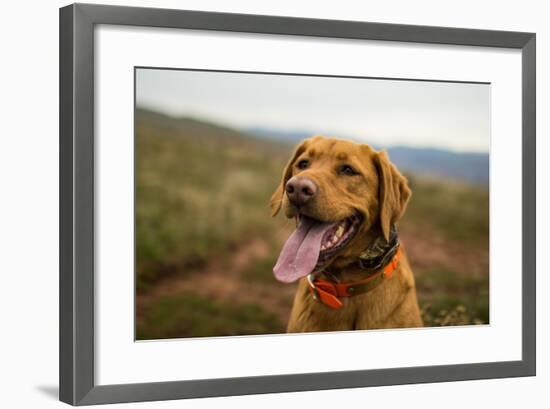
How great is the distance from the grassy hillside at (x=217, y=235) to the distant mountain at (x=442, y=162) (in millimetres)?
94

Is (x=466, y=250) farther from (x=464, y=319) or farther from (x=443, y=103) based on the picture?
(x=443, y=103)

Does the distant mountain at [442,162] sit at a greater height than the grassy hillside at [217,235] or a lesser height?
greater

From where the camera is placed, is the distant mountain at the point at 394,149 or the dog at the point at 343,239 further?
the distant mountain at the point at 394,149

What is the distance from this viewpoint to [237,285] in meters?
5.80

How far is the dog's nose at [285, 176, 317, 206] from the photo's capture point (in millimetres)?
5418

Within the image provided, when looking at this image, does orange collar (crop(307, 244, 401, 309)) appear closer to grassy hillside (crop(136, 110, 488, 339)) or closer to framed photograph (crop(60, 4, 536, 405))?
framed photograph (crop(60, 4, 536, 405))

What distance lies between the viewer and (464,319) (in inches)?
249

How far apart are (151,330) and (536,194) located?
9.01 ft

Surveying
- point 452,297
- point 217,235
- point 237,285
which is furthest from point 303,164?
point 452,297

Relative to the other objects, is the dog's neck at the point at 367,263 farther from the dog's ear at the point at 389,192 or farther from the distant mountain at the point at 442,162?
the distant mountain at the point at 442,162

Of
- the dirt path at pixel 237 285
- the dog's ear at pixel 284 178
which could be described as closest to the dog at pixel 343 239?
the dog's ear at pixel 284 178

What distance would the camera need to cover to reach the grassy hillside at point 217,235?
552cm

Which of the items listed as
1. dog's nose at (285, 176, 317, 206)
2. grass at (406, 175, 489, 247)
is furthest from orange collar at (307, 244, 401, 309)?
grass at (406, 175, 489, 247)

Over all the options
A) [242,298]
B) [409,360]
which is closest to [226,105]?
[242,298]
